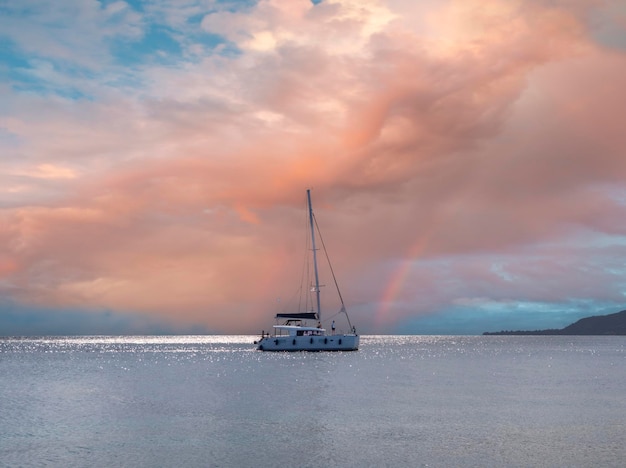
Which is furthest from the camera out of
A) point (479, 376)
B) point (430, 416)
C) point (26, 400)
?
point (479, 376)

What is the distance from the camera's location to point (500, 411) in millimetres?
55312

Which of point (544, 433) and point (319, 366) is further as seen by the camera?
point (319, 366)

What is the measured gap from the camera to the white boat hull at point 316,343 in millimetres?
142625

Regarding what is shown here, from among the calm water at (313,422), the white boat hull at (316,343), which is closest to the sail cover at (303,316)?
the white boat hull at (316,343)

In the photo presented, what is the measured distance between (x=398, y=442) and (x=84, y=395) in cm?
4109

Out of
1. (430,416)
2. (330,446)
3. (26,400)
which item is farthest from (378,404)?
(26,400)

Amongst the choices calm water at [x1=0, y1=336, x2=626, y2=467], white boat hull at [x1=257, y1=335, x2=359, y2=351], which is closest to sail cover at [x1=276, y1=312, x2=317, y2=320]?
white boat hull at [x1=257, y1=335, x2=359, y2=351]

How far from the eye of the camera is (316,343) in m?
143

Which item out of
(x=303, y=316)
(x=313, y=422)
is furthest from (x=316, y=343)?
(x=313, y=422)

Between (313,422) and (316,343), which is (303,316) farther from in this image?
(313,422)

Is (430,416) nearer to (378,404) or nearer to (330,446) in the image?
(378,404)

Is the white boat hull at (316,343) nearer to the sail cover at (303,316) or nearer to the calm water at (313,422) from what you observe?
the sail cover at (303,316)

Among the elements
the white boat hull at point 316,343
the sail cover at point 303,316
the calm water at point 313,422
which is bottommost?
the calm water at point 313,422

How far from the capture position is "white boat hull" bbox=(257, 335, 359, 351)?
468ft
